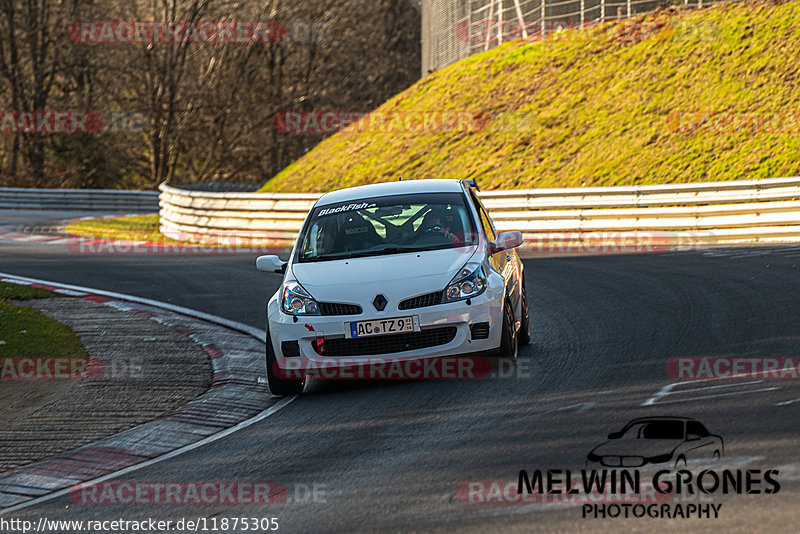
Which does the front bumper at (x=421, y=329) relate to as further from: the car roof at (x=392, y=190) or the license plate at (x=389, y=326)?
the car roof at (x=392, y=190)

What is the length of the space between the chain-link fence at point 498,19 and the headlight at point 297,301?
2269 cm

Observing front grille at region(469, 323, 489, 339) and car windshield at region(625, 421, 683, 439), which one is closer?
car windshield at region(625, 421, 683, 439)

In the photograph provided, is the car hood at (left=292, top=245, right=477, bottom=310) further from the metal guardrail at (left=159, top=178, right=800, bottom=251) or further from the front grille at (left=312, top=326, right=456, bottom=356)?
the metal guardrail at (left=159, top=178, right=800, bottom=251)

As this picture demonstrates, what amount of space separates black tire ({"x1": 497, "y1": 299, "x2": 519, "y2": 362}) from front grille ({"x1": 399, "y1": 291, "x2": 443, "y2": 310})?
1.96 feet

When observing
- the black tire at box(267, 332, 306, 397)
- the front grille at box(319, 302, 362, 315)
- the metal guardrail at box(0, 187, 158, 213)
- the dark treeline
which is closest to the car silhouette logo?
Result: the front grille at box(319, 302, 362, 315)

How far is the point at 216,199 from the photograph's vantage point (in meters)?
24.7

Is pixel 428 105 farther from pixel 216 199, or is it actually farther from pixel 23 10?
pixel 23 10

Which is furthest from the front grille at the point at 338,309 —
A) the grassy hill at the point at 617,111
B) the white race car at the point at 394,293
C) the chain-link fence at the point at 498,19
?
the chain-link fence at the point at 498,19

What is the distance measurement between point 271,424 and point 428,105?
82.7ft

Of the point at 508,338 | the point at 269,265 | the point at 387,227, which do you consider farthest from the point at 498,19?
the point at 508,338

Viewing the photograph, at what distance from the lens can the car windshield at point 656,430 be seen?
228 inches

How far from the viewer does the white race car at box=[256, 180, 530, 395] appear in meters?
7.71

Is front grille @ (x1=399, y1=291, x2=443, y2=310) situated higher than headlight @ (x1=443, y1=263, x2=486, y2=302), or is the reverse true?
headlight @ (x1=443, y1=263, x2=486, y2=302)

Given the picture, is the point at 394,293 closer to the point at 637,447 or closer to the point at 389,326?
the point at 389,326
